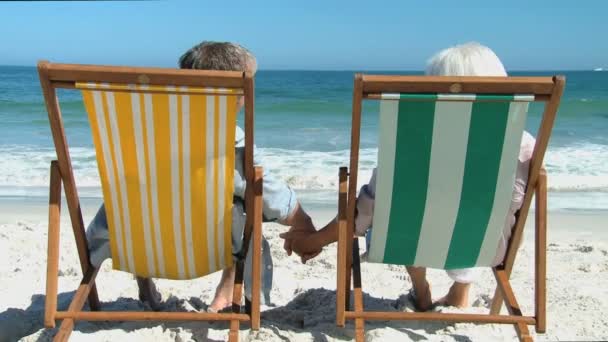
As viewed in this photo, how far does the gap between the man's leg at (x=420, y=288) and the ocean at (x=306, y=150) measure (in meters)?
0.75

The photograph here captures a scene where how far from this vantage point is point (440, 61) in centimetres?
207

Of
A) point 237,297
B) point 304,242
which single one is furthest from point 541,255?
point 237,297

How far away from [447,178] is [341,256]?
41cm

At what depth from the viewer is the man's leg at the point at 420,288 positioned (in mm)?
2479

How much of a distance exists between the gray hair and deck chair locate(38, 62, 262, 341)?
337 mm

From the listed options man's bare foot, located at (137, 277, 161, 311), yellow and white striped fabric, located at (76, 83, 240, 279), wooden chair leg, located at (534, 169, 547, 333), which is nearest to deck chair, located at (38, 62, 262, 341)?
yellow and white striped fabric, located at (76, 83, 240, 279)

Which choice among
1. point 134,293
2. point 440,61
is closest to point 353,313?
point 440,61

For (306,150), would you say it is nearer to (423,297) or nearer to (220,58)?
(423,297)

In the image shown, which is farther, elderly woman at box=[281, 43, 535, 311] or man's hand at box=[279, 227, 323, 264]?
man's hand at box=[279, 227, 323, 264]

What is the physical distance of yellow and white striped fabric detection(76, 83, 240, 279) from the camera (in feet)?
6.04

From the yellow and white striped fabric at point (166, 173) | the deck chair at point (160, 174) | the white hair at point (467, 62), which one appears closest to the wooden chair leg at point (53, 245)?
the deck chair at point (160, 174)

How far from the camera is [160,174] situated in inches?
76.7

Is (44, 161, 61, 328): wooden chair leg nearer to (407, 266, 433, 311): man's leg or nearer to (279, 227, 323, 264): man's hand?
(279, 227, 323, 264): man's hand

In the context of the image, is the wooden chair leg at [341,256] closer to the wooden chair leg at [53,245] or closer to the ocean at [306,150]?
the ocean at [306,150]
